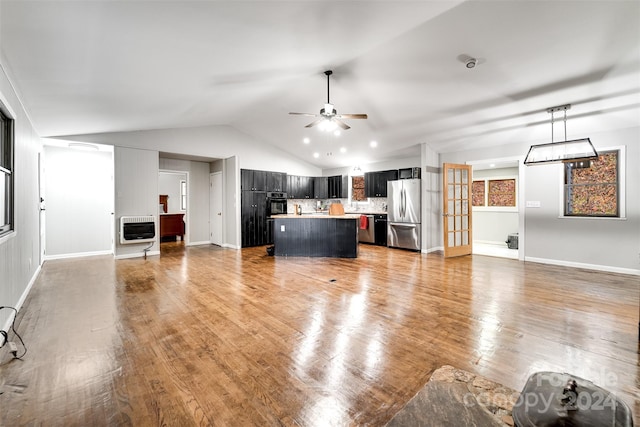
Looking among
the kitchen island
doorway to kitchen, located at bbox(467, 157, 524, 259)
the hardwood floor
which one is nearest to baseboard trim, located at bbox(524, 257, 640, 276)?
the hardwood floor

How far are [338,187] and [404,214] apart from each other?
265 centimetres

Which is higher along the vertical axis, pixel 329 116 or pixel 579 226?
pixel 329 116

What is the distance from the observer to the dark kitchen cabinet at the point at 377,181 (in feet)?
24.9

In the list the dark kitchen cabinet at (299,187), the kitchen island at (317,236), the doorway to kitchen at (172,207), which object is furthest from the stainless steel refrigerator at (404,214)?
the doorway to kitchen at (172,207)

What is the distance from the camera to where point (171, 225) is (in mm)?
8383

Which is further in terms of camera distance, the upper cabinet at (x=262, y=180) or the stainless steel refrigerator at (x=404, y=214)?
the upper cabinet at (x=262, y=180)

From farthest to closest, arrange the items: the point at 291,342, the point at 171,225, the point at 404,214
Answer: the point at 171,225 < the point at 404,214 < the point at 291,342

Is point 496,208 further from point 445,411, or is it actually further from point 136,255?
point 136,255

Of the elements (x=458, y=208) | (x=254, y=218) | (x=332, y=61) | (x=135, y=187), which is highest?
(x=332, y=61)

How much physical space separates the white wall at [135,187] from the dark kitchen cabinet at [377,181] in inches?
215

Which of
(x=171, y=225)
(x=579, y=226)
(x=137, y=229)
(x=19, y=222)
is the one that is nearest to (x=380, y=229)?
(x=579, y=226)

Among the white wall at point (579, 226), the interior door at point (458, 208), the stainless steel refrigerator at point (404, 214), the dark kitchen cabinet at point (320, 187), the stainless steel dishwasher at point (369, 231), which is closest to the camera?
the white wall at point (579, 226)

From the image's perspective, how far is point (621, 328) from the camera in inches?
102

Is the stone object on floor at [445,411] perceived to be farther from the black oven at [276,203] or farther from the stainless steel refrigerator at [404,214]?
the black oven at [276,203]
